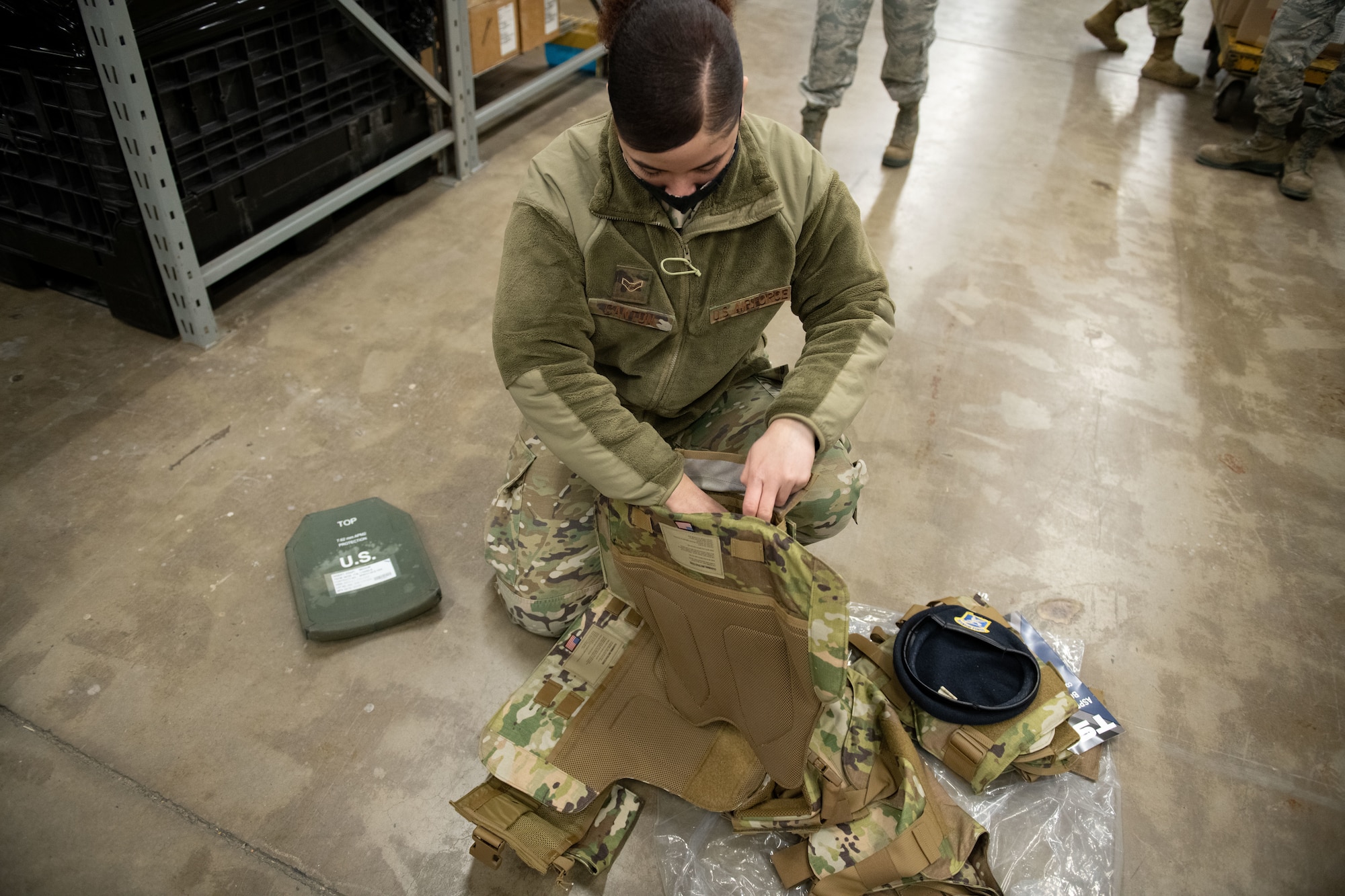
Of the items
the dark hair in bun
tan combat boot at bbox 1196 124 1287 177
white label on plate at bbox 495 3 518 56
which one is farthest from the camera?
tan combat boot at bbox 1196 124 1287 177

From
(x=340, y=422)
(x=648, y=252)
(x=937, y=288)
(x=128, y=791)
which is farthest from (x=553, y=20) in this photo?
(x=128, y=791)

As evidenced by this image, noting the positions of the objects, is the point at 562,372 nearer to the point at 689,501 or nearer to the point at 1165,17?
the point at 689,501

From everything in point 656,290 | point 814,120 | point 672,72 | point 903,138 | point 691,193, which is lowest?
point 903,138

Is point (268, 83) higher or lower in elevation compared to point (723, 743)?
higher

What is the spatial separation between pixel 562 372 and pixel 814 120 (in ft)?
7.06

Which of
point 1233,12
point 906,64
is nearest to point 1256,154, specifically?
point 1233,12

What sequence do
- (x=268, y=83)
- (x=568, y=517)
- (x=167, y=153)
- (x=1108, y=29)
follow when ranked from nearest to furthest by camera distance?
(x=568, y=517) → (x=167, y=153) → (x=268, y=83) → (x=1108, y=29)

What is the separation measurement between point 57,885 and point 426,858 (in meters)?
0.52

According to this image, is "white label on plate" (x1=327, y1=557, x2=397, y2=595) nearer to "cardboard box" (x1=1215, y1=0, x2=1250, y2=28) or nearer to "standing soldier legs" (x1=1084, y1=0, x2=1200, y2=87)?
"cardboard box" (x1=1215, y1=0, x2=1250, y2=28)

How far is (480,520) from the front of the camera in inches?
72.3

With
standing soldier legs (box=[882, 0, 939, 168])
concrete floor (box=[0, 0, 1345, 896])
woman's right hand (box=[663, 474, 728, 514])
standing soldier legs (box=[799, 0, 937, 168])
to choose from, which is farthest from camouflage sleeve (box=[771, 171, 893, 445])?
standing soldier legs (box=[882, 0, 939, 168])

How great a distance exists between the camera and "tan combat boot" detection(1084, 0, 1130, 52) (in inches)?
171

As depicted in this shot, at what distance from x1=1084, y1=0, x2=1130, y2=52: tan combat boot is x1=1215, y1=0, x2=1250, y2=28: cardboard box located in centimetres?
61

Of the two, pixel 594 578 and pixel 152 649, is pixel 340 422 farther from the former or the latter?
pixel 594 578
